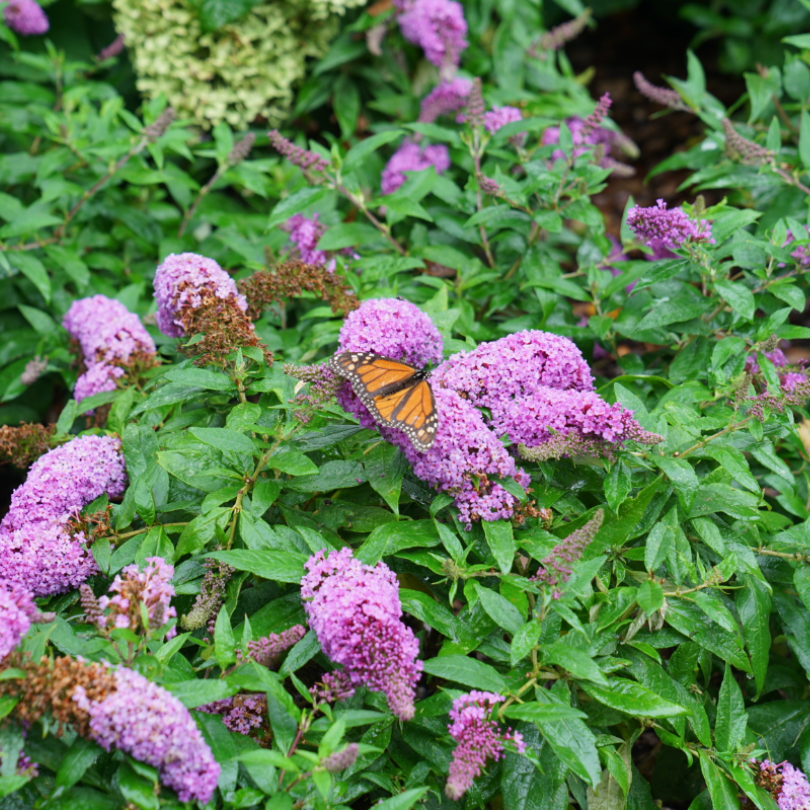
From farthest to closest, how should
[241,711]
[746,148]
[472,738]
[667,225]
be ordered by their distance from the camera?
[746,148] < [667,225] < [241,711] < [472,738]

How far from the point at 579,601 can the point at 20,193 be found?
3.91 metres

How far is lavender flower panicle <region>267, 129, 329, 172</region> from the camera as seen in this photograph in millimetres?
3066

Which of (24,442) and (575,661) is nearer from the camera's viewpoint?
(575,661)

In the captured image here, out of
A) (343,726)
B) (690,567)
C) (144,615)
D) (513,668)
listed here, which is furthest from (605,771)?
(144,615)

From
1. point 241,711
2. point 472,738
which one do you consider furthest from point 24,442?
point 472,738

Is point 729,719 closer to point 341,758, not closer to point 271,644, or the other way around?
point 341,758

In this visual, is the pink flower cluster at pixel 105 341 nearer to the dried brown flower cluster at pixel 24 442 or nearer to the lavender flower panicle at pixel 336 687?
the dried brown flower cluster at pixel 24 442

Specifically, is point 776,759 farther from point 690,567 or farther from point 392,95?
point 392,95

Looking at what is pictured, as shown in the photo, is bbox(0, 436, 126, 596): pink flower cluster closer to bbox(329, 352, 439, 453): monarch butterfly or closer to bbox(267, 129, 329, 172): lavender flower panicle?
bbox(329, 352, 439, 453): monarch butterfly

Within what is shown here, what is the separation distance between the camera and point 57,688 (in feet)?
5.60

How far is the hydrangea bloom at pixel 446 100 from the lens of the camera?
4207 millimetres

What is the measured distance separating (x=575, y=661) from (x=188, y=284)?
1.71 meters

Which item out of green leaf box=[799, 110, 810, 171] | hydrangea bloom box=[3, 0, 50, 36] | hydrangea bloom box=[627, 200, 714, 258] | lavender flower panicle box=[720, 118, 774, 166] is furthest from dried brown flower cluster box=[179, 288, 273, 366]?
hydrangea bloom box=[3, 0, 50, 36]

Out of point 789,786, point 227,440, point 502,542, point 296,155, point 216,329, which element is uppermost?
point 296,155
